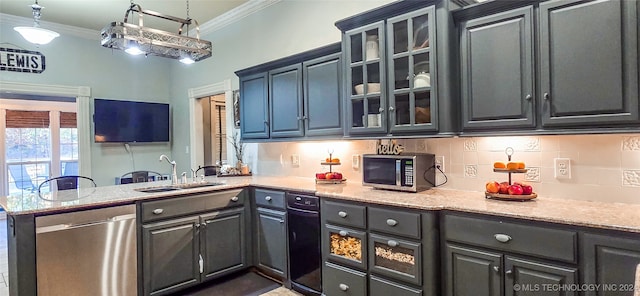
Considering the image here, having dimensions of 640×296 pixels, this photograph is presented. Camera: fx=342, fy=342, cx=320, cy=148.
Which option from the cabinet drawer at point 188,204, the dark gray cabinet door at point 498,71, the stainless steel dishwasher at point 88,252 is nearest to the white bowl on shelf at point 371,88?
the dark gray cabinet door at point 498,71

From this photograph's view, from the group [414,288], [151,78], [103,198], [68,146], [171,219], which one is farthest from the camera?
[68,146]

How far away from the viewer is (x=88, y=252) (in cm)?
240

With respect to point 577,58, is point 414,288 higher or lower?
lower

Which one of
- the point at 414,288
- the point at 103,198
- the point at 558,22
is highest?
the point at 558,22

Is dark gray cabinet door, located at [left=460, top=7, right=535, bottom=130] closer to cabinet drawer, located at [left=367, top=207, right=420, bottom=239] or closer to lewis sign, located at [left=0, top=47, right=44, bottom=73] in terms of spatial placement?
cabinet drawer, located at [left=367, top=207, right=420, bottom=239]

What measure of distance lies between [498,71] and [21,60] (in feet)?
18.6

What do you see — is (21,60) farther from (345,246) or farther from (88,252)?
(345,246)

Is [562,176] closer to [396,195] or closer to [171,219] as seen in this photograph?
[396,195]

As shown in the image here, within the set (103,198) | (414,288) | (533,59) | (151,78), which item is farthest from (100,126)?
(533,59)

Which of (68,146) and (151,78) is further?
(68,146)

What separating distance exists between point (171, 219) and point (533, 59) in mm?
2837

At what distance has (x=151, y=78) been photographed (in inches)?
228

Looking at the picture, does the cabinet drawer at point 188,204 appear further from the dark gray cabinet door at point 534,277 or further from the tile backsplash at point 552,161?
the dark gray cabinet door at point 534,277

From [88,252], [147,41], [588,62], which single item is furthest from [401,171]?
[88,252]
